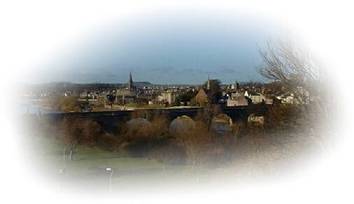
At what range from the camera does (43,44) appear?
125 centimetres

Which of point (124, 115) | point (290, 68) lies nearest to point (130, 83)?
point (124, 115)

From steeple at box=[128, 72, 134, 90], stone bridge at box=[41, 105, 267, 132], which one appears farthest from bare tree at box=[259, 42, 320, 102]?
steeple at box=[128, 72, 134, 90]

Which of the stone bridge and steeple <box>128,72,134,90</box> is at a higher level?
steeple <box>128,72,134,90</box>

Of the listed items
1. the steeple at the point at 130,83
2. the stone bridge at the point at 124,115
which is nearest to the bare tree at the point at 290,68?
the stone bridge at the point at 124,115

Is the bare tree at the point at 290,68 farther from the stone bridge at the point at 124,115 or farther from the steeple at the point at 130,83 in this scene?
the steeple at the point at 130,83

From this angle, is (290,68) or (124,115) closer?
(124,115)

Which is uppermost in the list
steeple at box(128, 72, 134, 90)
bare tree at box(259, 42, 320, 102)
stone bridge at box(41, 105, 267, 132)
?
bare tree at box(259, 42, 320, 102)

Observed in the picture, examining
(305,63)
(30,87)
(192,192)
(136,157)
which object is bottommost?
(192,192)

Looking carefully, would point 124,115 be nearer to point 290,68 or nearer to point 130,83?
point 130,83

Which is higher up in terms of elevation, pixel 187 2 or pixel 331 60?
pixel 187 2

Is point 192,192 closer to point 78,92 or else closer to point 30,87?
point 78,92

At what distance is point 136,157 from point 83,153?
0.52 ft

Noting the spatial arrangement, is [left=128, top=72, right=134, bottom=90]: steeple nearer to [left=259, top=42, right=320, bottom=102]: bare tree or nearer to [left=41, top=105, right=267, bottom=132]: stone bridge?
[left=41, top=105, right=267, bottom=132]: stone bridge

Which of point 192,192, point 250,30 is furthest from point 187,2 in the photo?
point 192,192
